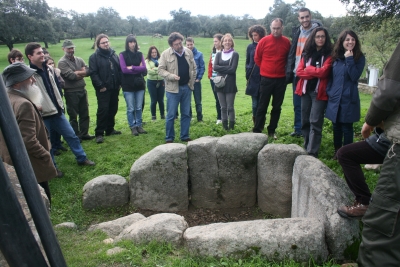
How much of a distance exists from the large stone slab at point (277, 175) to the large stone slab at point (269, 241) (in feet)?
5.67

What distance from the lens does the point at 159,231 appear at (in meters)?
3.88

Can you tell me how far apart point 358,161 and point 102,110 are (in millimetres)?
6189

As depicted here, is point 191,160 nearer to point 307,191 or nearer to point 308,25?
point 307,191

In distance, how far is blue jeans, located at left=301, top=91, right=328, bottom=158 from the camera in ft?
18.9

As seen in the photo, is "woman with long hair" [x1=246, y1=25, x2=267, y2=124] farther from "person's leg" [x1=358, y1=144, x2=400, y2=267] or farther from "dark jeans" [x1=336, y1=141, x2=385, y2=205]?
"person's leg" [x1=358, y1=144, x2=400, y2=267]

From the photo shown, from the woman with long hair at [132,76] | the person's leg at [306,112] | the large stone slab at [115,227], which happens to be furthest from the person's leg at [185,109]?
the large stone slab at [115,227]

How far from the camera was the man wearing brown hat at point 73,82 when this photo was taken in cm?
775

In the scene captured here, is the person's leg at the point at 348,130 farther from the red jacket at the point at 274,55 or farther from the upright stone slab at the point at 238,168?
the red jacket at the point at 274,55

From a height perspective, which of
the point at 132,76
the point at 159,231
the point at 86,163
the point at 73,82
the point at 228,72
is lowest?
the point at 86,163

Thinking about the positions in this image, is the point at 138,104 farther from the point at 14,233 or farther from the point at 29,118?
the point at 14,233

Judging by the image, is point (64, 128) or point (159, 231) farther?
point (64, 128)

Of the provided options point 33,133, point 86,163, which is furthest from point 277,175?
point 86,163

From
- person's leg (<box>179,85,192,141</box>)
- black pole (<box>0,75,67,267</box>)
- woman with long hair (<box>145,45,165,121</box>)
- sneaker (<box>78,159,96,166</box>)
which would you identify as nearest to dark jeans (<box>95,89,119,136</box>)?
sneaker (<box>78,159,96,166</box>)

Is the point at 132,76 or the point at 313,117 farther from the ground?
the point at 132,76
